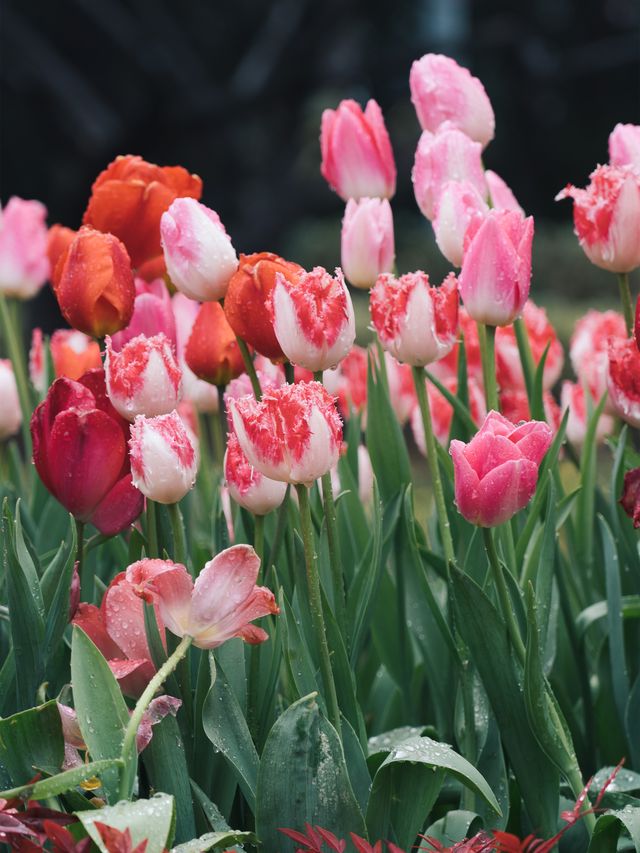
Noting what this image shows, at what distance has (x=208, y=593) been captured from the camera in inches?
38.1

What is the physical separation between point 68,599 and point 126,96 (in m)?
8.06

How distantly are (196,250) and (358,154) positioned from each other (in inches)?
14.8

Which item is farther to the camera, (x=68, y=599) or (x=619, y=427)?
(x=619, y=427)

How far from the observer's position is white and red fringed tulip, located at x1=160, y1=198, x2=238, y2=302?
1154 millimetres

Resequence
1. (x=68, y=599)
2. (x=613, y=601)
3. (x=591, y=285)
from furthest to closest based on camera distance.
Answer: (x=591, y=285) < (x=613, y=601) < (x=68, y=599)

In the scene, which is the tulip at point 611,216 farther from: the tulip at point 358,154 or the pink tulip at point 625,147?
the tulip at point 358,154

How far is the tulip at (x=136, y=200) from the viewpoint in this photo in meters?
1.32

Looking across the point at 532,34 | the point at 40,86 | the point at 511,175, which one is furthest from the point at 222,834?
the point at 511,175

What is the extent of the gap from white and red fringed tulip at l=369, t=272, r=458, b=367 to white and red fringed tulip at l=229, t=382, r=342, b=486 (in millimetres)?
222

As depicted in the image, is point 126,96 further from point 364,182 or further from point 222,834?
point 222,834

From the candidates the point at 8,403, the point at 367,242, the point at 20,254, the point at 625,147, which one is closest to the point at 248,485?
the point at 367,242

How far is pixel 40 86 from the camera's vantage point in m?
8.45

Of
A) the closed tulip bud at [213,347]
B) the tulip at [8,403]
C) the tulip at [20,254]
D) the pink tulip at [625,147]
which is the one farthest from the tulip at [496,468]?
the tulip at [20,254]

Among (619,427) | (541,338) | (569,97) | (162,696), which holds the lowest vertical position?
(162,696)
